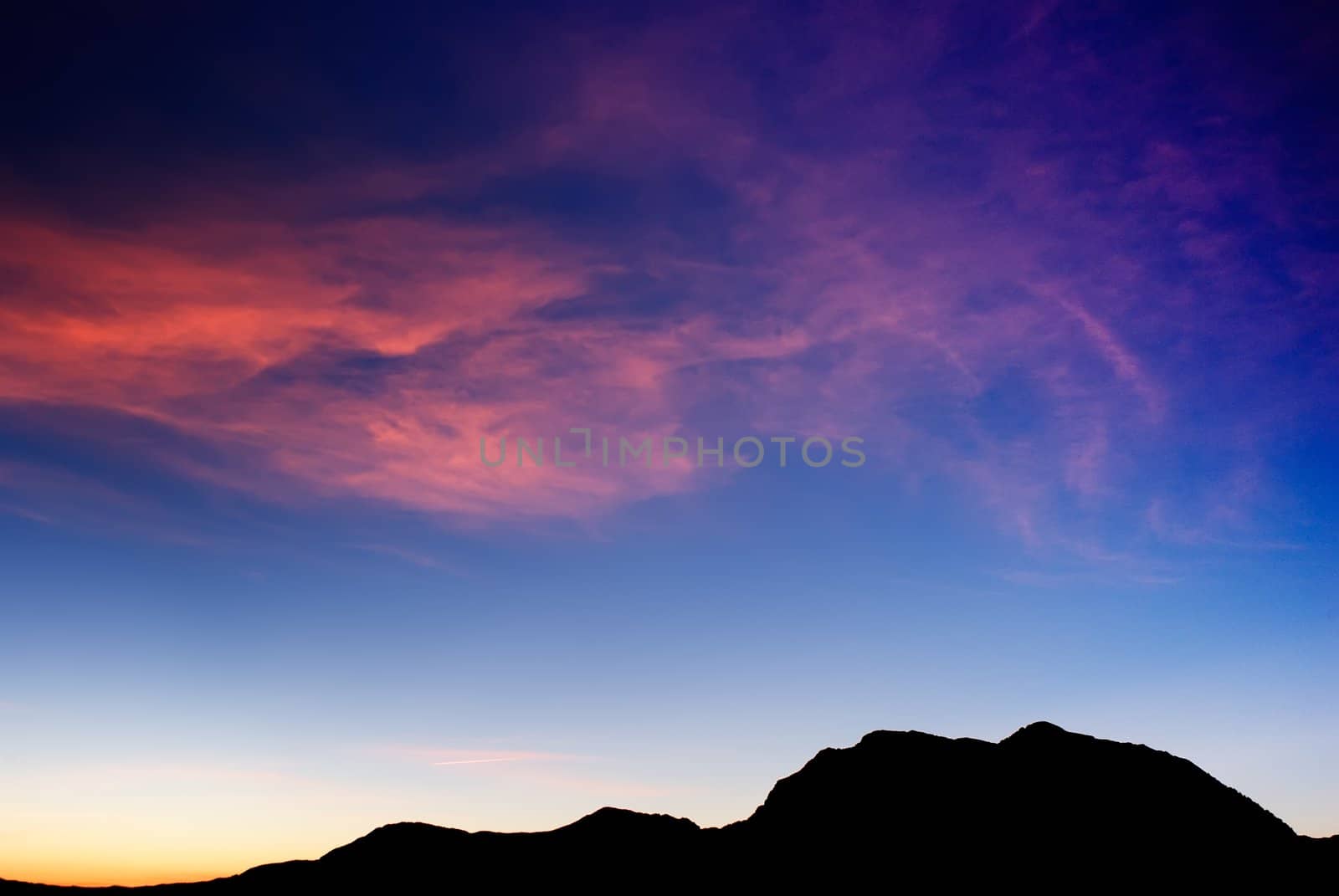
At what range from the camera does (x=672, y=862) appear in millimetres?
87438

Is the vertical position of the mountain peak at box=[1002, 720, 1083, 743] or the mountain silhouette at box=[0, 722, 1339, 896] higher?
the mountain peak at box=[1002, 720, 1083, 743]

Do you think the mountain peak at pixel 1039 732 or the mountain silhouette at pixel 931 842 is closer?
the mountain silhouette at pixel 931 842

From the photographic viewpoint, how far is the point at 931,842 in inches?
2657

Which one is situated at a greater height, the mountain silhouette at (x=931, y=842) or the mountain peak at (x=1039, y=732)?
the mountain peak at (x=1039, y=732)

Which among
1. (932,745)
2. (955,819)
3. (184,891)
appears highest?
(932,745)

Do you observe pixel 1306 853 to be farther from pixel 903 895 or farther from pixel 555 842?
pixel 555 842

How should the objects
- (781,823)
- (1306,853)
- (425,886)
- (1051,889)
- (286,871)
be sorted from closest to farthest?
1. (1051,889)
2. (1306,853)
3. (781,823)
4. (425,886)
5. (286,871)

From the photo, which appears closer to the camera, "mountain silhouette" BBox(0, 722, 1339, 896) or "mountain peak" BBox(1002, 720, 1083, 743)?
"mountain silhouette" BBox(0, 722, 1339, 896)

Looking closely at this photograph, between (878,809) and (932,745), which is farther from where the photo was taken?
(932,745)

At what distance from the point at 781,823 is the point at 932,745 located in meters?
16.1

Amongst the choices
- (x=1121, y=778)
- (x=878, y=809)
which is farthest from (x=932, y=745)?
(x=1121, y=778)

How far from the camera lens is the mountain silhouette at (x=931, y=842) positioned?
2490 inches

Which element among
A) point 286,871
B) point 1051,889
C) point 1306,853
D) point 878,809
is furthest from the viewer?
point 286,871

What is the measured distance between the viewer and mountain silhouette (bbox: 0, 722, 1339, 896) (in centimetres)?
6325
